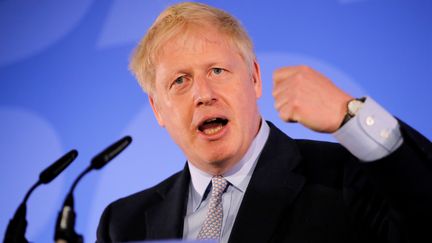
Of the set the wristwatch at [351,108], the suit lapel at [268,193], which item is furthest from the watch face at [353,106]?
the suit lapel at [268,193]

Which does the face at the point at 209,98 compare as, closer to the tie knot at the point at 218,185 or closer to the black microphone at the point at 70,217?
the tie knot at the point at 218,185

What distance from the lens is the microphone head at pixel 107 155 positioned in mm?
1113

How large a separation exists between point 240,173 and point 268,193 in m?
0.18

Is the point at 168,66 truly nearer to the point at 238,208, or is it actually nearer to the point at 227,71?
the point at 227,71

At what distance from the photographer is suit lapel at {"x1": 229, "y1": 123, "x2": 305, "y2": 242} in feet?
4.68

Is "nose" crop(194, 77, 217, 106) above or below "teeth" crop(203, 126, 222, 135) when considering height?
above

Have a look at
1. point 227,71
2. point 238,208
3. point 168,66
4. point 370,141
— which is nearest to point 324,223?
point 238,208

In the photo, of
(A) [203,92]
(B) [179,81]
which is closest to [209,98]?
(A) [203,92]

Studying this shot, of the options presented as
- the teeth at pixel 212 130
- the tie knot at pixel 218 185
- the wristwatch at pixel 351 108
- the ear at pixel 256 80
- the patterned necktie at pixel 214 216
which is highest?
the ear at pixel 256 80

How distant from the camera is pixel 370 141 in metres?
1.09

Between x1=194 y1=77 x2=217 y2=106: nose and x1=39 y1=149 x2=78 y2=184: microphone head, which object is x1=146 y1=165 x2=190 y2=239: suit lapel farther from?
x1=39 y1=149 x2=78 y2=184: microphone head

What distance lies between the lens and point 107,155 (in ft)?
3.69

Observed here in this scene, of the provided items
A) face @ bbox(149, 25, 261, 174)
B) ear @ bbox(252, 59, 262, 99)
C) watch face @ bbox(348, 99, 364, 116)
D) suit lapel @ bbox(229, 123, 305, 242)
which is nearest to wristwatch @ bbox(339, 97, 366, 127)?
watch face @ bbox(348, 99, 364, 116)

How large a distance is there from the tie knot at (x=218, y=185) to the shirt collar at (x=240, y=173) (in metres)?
0.01
